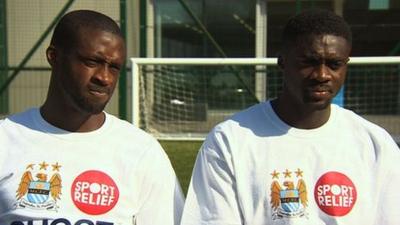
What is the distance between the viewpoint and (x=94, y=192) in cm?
190

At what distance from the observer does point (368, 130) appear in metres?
2.05

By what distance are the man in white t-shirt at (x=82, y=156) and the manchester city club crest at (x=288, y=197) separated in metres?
0.34

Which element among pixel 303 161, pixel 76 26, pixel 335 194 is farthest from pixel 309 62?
pixel 76 26

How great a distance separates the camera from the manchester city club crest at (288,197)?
75.0 inches

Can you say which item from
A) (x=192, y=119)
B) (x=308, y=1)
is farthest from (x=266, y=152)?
(x=308, y=1)

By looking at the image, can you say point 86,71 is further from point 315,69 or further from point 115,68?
point 315,69

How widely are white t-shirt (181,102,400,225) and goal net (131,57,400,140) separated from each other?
6.69 m

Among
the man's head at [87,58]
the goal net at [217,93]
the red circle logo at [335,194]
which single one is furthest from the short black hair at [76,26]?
the goal net at [217,93]

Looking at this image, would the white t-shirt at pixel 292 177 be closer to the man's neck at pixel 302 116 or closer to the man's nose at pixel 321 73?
the man's neck at pixel 302 116

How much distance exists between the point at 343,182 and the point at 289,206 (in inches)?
7.6

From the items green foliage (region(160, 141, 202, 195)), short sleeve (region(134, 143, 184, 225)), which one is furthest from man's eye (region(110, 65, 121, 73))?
green foliage (region(160, 141, 202, 195))

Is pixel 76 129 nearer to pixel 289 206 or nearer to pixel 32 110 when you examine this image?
pixel 32 110

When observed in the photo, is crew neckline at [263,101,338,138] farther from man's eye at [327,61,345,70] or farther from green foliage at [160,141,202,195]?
green foliage at [160,141,202,195]

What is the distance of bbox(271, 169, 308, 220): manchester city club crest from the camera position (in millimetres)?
1905
